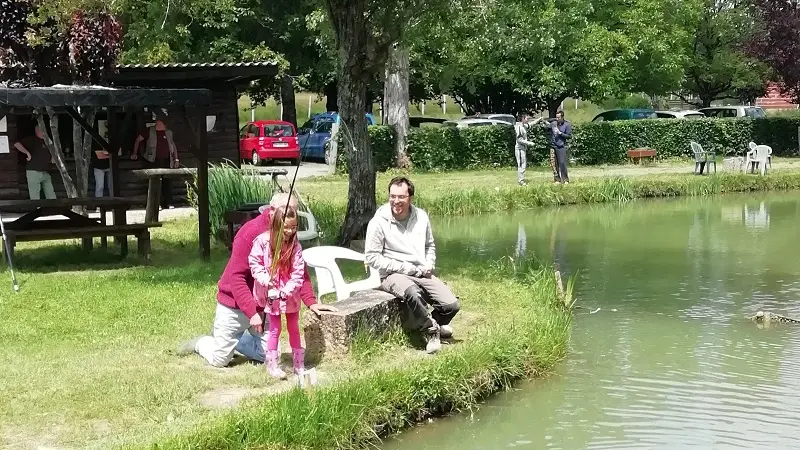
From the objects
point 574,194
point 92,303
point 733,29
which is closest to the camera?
point 92,303

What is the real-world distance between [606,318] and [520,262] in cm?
208

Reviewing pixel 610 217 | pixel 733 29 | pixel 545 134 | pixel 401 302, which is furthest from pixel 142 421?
pixel 733 29

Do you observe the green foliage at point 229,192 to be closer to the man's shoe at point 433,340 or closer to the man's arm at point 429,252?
the man's arm at point 429,252

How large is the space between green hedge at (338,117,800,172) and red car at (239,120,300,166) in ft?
18.1

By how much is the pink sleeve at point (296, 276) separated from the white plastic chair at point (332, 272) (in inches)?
66.7

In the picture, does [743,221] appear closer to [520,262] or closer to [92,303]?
[520,262]

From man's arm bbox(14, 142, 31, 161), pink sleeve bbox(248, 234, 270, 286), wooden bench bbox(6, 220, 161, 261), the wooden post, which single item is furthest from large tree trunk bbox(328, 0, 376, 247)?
man's arm bbox(14, 142, 31, 161)

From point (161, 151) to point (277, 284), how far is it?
13.4 metres

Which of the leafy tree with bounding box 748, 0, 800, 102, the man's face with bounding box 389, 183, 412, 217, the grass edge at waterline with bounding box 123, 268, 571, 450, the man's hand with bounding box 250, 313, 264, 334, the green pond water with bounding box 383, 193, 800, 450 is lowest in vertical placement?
the green pond water with bounding box 383, 193, 800, 450

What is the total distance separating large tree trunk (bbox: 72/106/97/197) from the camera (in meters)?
18.3

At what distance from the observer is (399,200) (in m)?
8.71

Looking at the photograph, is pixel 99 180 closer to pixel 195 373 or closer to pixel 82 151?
pixel 82 151

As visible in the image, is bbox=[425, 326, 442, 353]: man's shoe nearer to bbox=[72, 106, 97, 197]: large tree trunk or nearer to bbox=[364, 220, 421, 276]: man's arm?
bbox=[364, 220, 421, 276]: man's arm

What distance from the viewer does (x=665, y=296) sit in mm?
12180
